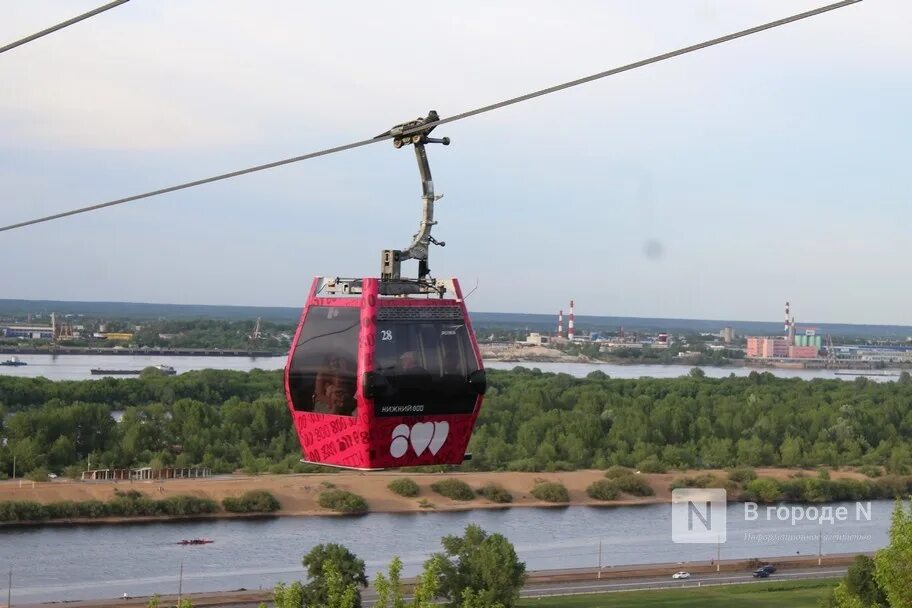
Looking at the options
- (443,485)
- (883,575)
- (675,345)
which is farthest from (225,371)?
(675,345)

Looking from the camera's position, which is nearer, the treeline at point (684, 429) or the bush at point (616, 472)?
the bush at point (616, 472)

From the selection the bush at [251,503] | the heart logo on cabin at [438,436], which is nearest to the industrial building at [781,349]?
the bush at [251,503]

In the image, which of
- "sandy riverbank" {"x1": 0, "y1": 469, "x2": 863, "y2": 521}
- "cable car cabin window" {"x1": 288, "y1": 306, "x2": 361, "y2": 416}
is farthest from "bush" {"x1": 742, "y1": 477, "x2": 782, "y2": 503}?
"cable car cabin window" {"x1": 288, "y1": 306, "x2": 361, "y2": 416}

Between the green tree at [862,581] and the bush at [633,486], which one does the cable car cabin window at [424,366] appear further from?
the bush at [633,486]

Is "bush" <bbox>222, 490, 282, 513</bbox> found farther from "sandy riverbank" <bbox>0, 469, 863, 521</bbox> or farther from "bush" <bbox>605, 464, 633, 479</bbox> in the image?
"bush" <bbox>605, 464, 633, 479</bbox>

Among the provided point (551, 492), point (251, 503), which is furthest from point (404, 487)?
point (251, 503)

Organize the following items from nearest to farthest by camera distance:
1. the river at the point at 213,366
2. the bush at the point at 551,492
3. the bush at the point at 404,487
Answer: the bush at the point at 404,487 → the bush at the point at 551,492 → the river at the point at 213,366

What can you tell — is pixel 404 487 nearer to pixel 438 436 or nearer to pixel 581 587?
pixel 581 587
